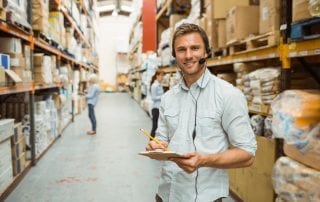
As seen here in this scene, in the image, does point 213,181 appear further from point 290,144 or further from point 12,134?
point 12,134

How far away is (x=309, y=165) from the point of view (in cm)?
215

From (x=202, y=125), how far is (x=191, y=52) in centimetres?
37

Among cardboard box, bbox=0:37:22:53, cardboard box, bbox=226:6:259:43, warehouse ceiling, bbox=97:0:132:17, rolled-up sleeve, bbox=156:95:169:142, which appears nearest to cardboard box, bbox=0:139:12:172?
cardboard box, bbox=0:37:22:53

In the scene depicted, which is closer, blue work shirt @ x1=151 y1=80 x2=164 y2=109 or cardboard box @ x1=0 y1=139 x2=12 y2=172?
cardboard box @ x1=0 y1=139 x2=12 y2=172

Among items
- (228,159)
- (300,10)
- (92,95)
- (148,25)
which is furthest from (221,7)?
(148,25)

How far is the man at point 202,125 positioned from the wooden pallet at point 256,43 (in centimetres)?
113

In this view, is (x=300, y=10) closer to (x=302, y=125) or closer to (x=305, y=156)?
(x=302, y=125)

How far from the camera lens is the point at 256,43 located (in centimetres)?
318

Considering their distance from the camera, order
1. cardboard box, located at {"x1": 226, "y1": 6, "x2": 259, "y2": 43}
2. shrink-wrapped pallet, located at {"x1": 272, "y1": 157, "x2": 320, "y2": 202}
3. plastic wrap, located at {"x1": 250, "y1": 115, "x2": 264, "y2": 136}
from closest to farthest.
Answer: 1. shrink-wrapped pallet, located at {"x1": 272, "y1": 157, "x2": 320, "y2": 202}
2. plastic wrap, located at {"x1": 250, "y1": 115, "x2": 264, "y2": 136}
3. cardboard box, located at {"x1": 226, "y1": 6, "x2": 259, "y2": 43}

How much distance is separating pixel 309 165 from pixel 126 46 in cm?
2402

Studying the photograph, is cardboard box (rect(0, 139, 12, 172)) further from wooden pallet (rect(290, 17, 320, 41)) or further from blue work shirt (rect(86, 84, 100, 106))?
blue work shirt (rect(86, 84, 100, 106))

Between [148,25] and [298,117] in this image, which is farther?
[148,25]

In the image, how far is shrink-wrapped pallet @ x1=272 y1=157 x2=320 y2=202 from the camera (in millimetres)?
2051

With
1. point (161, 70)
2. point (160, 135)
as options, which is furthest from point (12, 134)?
point (161, 70)
